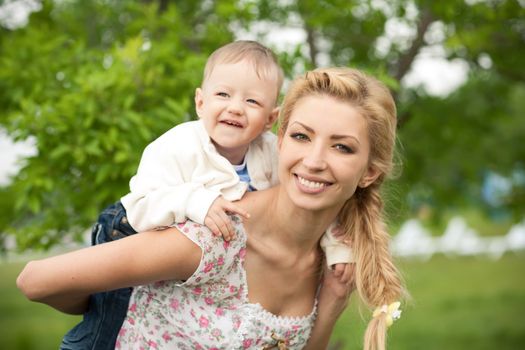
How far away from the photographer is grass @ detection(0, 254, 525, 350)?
10336 mm

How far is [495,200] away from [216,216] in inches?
216

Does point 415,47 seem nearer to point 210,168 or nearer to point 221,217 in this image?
point 210,168

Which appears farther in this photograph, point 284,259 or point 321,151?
point 284,259

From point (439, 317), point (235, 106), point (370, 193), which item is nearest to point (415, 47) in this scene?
point (370, 193)

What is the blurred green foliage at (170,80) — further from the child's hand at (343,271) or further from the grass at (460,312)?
the grass at (460,312)

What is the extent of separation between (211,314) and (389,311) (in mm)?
647

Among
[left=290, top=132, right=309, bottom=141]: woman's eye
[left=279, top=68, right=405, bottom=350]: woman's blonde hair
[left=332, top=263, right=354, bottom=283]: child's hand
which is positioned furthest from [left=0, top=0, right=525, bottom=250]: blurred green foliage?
[left=290, top=132, right=309, bottom=141]: woman's eye

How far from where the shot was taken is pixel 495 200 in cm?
751

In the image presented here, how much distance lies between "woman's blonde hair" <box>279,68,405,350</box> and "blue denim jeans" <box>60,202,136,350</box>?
686 mm

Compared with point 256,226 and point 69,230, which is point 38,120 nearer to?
point 69,230

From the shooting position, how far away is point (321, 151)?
8.54ft

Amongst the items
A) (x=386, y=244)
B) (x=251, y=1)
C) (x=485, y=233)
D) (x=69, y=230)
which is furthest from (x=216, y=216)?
(x=485, y=233)

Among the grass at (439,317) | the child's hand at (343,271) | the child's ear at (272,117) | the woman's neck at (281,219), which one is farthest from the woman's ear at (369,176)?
the grass at (439,317)

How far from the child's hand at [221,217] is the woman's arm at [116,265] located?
9 cm
